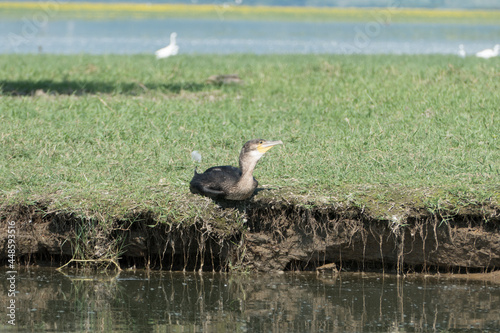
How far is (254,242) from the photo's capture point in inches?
279

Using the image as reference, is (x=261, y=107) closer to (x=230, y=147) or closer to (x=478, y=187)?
(x=230, y=147)

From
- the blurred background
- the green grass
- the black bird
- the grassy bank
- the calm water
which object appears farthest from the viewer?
the grassy bank

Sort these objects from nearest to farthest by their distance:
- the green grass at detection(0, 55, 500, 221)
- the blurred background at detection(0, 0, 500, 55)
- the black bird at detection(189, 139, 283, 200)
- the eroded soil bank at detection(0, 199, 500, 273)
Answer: the black bird at detection(189, 139, 283, 200)
the eroded soil bank at detection(0, 199, 500, 273)
the green grass at detection(0, 55, 500, 221)
the blurred background at detection(0, 0, 500, 55)

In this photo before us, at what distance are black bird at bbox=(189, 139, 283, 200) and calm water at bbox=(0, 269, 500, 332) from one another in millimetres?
922

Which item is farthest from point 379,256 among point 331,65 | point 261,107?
point 331,65

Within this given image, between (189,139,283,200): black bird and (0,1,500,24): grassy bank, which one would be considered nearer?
(189,139,283,200): black bird

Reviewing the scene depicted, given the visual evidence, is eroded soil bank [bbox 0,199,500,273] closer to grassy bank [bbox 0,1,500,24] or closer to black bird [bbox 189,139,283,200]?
black bird [bbox 189,139,283,200]

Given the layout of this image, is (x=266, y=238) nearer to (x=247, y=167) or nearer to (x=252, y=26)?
(x=247, y=167)

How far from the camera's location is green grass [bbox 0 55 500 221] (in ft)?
23.5

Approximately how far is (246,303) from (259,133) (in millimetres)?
3674

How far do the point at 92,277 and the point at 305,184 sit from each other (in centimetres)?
244

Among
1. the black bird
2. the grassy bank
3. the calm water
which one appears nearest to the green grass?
the black bird

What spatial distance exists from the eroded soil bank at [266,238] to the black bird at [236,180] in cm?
26

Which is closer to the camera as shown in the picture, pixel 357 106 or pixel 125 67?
pixel 357 106
